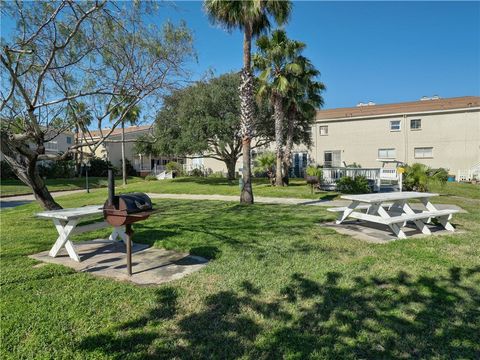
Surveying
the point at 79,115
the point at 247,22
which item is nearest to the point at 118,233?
the point at 79,115

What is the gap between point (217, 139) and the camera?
73.2ft

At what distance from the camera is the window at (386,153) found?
27.0 meters

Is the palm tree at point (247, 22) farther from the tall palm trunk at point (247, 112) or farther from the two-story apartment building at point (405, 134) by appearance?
the two-story apartment building at point (405, 134)

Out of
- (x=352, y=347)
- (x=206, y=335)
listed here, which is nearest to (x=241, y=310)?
(x=206, y=335)

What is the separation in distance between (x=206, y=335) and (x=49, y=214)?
11.2 feet

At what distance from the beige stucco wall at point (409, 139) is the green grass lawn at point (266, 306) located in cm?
2292

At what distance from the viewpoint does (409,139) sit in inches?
1030

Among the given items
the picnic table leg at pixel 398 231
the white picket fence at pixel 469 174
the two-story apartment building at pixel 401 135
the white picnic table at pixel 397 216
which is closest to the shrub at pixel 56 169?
the two-story apartment building at pixel 401 135

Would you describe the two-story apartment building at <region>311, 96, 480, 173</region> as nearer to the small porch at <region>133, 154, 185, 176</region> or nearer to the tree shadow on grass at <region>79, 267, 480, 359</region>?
the small porch at <region>133, 154, 185, 176</region>

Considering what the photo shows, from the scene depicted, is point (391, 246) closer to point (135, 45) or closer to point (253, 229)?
point (253, 229)

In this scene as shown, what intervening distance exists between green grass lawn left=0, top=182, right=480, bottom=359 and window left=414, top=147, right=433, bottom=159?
75.4 ft

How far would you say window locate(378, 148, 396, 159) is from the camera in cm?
2696

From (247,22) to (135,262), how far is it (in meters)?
9.33

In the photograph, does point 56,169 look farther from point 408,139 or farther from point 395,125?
point 408,139
